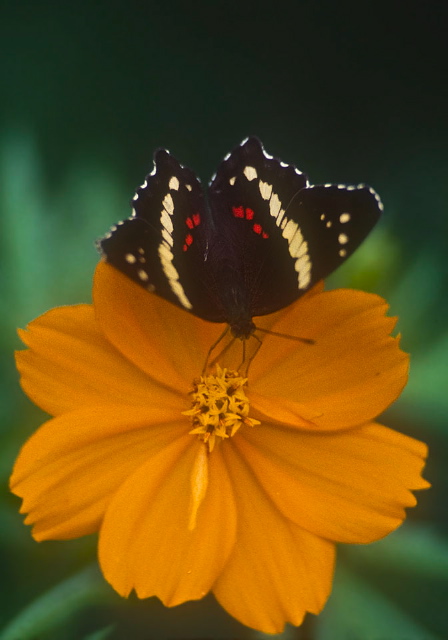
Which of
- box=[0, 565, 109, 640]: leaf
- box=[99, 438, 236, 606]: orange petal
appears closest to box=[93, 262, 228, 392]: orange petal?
box=[99, 438, 236, 606]: orange petal

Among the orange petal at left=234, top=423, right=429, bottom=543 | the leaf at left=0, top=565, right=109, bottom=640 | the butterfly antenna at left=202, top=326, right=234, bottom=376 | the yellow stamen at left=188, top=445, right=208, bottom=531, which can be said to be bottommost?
the leaf at left=0, top=565, right=109, bottom=640

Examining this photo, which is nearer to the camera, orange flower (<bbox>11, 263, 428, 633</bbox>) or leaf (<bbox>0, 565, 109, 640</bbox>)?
orange flower (<bbox>11, 263, 428, 633</bbox>)

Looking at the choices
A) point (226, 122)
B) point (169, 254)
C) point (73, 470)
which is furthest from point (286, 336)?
point (226, 122)

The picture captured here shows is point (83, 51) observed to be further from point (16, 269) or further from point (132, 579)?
point (132, 579)

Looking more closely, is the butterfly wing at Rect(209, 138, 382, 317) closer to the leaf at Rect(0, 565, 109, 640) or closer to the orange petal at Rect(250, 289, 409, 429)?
the orange petal at Rect(250, 289, 409, 429)

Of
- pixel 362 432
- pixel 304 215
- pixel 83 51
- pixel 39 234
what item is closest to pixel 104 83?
pixel 83 51

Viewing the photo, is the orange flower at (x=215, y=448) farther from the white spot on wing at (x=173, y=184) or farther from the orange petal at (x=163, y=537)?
the white spot on wing at (x=173, y=184)
